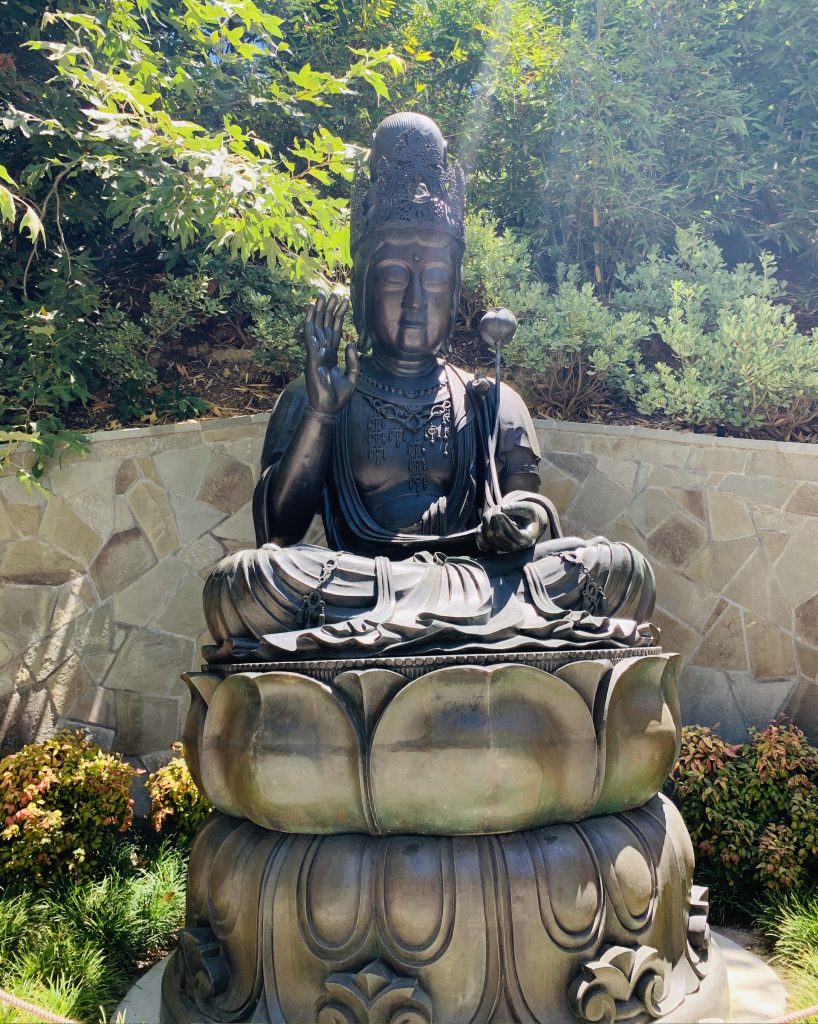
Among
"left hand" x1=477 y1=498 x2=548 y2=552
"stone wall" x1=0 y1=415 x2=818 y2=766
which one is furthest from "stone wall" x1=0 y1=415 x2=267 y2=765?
"left hand" x1=477 y1=498 x2=548 y2=552

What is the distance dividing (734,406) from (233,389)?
308 centimetres

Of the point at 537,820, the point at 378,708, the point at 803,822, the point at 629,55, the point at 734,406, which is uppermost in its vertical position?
the point at 629,55

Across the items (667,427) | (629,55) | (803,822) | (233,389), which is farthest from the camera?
(629,55)

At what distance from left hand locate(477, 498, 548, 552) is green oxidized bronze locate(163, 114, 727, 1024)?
9 cm

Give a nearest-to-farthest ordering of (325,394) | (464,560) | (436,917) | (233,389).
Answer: (436,917) < (464,560) < (325,394) < (233,389)

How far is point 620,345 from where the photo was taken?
18.4 feet

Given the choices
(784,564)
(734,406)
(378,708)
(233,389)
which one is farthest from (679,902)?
(233,389)

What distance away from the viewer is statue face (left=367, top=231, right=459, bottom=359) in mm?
3887

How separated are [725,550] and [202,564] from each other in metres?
2.98

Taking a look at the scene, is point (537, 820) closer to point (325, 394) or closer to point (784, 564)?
point (325, 394)

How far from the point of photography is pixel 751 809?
420 centimetres

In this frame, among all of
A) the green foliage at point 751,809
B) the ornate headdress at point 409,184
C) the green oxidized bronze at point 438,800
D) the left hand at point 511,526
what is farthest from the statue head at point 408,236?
the green foliage at point 751,809

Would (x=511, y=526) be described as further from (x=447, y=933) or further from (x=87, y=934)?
(x=87, y=934)

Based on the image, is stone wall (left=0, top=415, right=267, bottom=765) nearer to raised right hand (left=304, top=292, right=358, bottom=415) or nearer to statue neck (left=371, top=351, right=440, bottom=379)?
statue neck (left=371, top=351, right=440, bottom=379)
